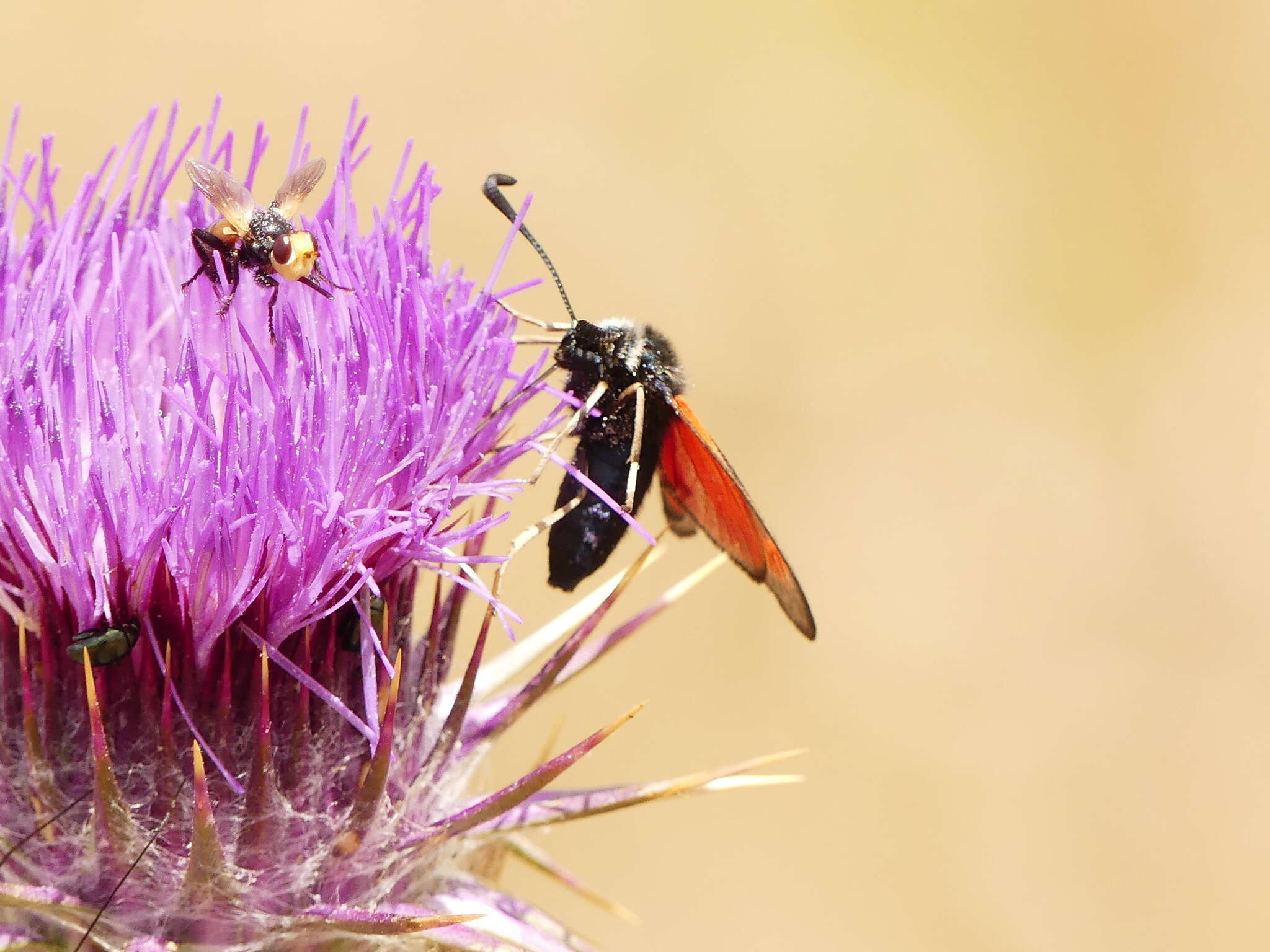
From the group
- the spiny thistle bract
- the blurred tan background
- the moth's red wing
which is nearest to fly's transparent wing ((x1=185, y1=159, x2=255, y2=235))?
the spiny thistle bract

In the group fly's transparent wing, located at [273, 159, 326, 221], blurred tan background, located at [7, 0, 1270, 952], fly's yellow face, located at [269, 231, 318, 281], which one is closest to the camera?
fly's yellow face, located at [269, 231, 318, 281]

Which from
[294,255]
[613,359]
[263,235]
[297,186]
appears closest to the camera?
[294,255]

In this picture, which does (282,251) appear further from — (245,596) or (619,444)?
(619,444)

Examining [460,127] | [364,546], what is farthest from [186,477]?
[460,127]

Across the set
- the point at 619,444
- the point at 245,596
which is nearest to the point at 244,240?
the point at 245,596

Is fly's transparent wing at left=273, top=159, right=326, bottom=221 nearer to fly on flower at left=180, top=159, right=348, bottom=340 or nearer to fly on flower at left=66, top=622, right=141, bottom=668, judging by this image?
fly on flower at left=180, top=159, right=348, bottom=340

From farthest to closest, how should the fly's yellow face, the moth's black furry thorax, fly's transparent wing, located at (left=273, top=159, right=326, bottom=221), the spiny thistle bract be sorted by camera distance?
the moth's black furry thorax < fly's transparent wing, located at (left=273, top=159, right=326, bottom=221) < the fly's yellow face < the spiny thistle bract

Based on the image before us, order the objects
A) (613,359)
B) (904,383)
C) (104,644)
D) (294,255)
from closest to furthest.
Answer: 1. (104,644)
2. (294,255)
3. (613,359)
4. (904,383)
